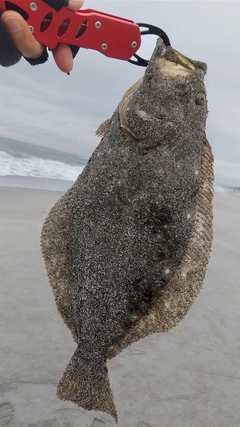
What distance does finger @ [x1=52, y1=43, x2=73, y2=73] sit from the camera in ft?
8.05

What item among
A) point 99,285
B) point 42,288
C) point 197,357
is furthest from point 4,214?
point 99,285

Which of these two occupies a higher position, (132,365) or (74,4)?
(74,4)

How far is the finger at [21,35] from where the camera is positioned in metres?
2.15

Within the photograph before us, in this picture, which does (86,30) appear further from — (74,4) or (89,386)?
(89,386)

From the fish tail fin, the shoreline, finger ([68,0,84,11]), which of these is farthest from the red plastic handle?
the shoreline

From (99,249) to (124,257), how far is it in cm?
14

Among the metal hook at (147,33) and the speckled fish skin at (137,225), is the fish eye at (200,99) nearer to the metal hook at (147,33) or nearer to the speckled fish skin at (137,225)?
the speckled fish skin at (137,225)

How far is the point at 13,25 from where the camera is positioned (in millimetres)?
2164

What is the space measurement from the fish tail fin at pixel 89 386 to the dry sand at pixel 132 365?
1.04 metres

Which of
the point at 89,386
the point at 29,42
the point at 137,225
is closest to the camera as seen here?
the point at 29,42

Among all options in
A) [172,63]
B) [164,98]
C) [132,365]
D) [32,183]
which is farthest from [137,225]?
[32,183]

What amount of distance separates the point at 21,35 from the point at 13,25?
72mm

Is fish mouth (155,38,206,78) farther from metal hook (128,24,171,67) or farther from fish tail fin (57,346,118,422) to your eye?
fish tail fin (57,346,118,422)

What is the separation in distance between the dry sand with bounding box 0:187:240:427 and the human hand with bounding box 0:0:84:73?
8.51ft
